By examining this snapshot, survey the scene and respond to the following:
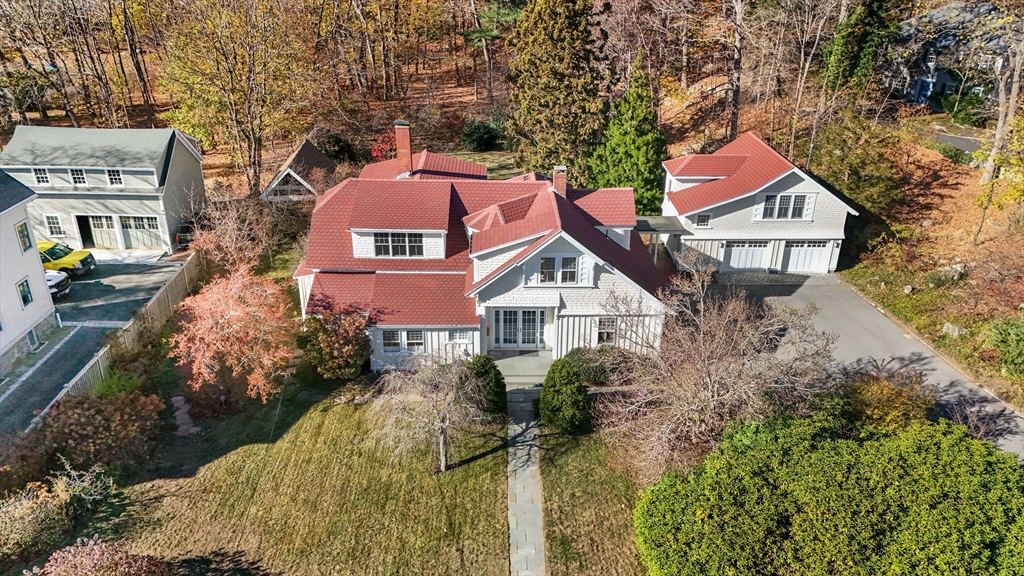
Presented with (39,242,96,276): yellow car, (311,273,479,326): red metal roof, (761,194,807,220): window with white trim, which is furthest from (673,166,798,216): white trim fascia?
(39,242,96,276): yellow car

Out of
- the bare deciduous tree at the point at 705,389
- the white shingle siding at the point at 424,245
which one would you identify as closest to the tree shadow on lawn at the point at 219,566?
the bare deciduous tree at the point at 705,389

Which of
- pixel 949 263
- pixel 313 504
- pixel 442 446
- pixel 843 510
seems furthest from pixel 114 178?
pixel 949 263

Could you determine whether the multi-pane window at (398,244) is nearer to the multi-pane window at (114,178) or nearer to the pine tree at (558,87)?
the pine tree at (558,87)

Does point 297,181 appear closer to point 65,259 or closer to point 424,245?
point 65,259

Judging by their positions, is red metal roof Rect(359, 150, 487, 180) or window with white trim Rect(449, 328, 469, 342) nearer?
window with white trim Rect(449, 328, 469, 342)

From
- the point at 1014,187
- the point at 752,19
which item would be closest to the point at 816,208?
the point at 1014,187

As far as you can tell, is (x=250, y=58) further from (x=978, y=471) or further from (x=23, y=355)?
(x=978, y=471)

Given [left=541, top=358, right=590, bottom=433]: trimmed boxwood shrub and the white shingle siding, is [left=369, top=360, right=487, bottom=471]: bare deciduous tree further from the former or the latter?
the white shingle siding
